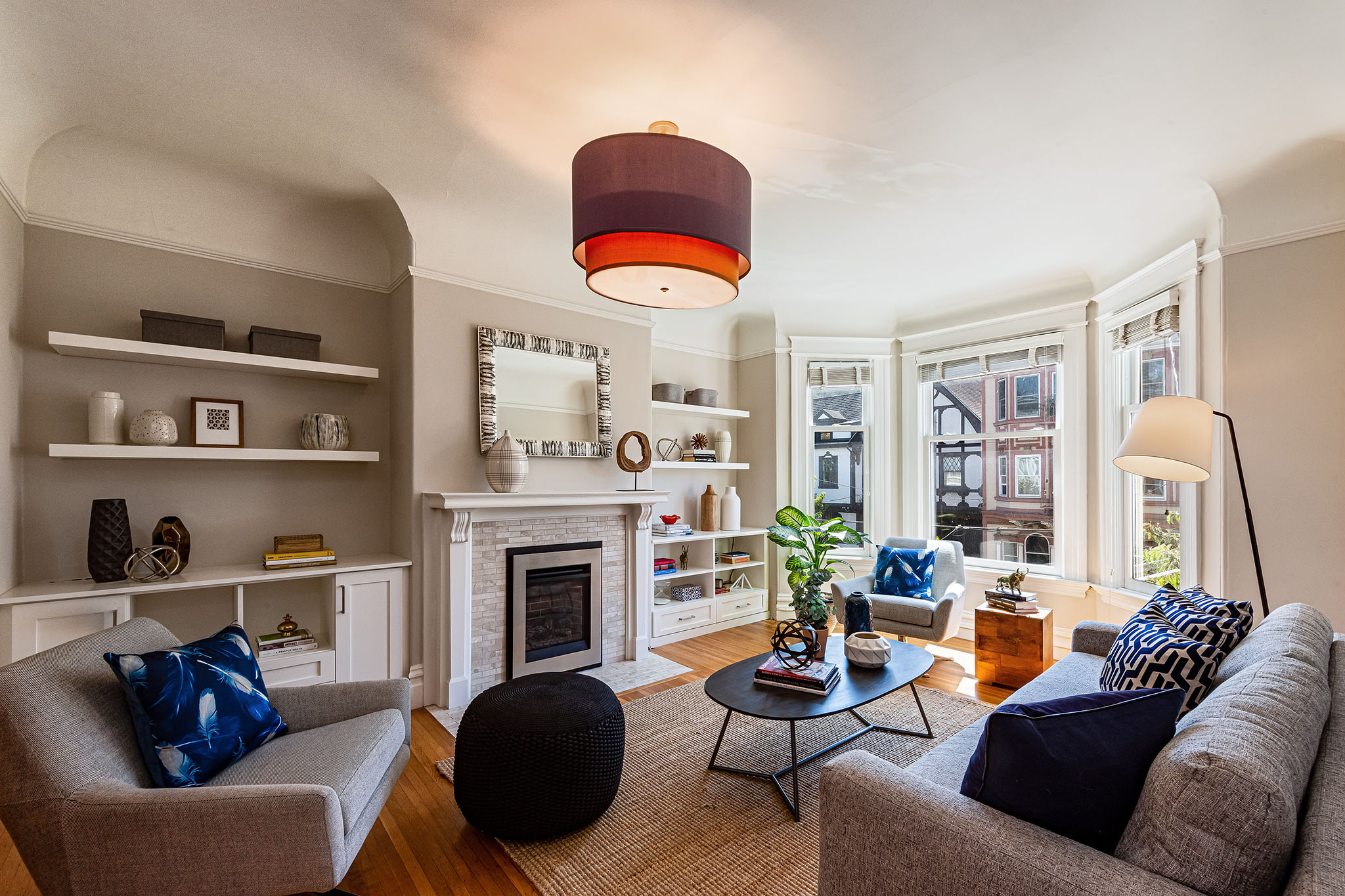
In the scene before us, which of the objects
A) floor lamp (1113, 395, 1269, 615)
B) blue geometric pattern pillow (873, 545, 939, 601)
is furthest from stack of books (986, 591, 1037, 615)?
floor lamp (1113, 395, 1269, 615)

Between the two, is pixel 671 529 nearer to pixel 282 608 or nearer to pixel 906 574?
pixel 906 574

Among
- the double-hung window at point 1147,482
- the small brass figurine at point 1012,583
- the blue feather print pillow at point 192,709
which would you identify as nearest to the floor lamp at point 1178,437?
the double-hung window at point 1147,482

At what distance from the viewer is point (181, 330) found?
3.06m

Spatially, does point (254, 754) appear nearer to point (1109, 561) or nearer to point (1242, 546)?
point (1242, 546)

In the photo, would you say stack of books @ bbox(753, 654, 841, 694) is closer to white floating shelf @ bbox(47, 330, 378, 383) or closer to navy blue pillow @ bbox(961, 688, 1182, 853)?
navy blue pillow @ bbox(961, 688, 1182, 853)

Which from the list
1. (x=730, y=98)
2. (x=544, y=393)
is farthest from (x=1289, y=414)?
(x=544, y=393)

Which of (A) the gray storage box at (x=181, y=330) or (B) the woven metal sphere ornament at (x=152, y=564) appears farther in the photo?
(A) the gray storage box at (x=181, y=330)

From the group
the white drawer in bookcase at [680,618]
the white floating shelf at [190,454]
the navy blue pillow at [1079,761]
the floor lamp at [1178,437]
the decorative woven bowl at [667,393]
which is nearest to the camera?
the navy blue pillow at [1079,761]

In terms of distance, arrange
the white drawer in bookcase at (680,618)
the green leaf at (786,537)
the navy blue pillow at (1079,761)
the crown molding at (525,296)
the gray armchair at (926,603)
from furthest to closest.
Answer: the green leaf at (786,537), the white drawer in bookcase at (680,618), the gray armchair at (926,603), the crown molding at (525,296), the navy blue pillow at (1079,761)

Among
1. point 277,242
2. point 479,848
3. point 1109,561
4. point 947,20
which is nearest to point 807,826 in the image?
point 479,848

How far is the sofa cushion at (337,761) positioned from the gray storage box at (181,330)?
6.84 ft

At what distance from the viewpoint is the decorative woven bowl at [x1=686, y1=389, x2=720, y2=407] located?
530 centimetres

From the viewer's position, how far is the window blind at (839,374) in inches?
220

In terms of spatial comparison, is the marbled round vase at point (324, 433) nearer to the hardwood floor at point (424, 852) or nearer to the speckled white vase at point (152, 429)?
the speckled white vase at point (152, 429)
